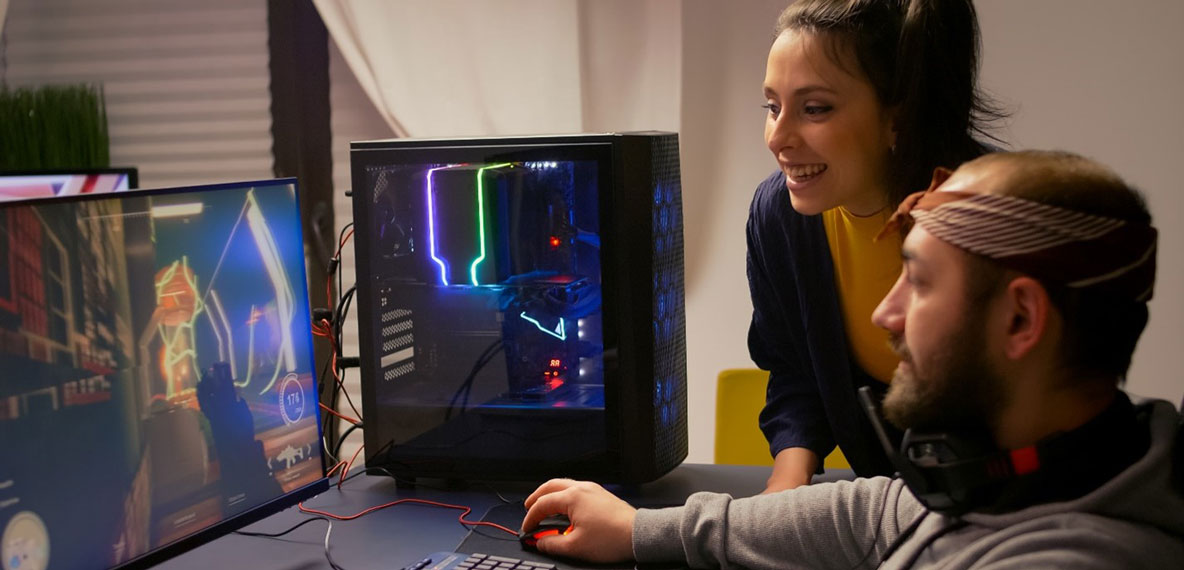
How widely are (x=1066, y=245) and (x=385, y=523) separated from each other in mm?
926

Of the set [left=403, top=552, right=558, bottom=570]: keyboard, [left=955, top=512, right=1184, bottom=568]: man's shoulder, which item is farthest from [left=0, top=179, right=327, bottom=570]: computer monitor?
[left=955, top=512, right=1184, bottom=568]: man's shoulder

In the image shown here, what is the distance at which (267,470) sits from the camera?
1.29m

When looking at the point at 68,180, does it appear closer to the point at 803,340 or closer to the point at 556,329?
the point at 556,329

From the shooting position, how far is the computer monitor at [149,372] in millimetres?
1010

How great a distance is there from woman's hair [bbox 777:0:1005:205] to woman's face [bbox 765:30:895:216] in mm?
14

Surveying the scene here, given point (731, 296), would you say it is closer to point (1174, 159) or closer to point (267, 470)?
point (1174, 159)

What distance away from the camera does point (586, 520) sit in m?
1.29

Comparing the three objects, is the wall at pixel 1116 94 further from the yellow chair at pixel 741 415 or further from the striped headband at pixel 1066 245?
the striped headband at pixel 1066 245

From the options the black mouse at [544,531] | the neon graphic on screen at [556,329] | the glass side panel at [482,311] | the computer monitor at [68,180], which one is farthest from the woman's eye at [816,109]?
the computer monitor at [68,180]

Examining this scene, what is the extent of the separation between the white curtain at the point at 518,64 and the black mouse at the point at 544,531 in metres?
1.38

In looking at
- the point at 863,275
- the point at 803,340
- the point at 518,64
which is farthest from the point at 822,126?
the point at 518,64

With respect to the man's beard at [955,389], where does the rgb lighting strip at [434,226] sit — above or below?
above

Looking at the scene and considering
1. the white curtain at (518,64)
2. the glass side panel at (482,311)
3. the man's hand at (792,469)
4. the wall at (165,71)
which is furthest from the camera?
the wall at (165,71)

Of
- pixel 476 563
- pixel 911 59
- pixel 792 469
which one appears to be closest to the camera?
pixel 476 563
